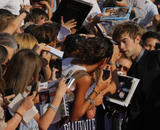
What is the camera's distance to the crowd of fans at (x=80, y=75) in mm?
2102

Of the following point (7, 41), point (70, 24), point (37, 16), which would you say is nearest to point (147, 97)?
point (7, 41)

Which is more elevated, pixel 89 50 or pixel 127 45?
pixel 89 50

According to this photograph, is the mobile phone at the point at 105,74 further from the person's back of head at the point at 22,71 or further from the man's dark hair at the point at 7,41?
the man's dark hair at the point at 7,41

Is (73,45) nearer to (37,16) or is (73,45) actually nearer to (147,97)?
(147,97)

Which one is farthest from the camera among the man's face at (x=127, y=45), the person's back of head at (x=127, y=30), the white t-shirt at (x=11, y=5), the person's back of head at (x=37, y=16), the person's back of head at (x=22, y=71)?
the white t-shirt at (x=11, y=5)

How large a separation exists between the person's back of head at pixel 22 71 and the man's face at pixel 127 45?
1232mm

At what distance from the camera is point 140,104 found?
2.10 m

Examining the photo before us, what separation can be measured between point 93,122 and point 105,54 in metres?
0.71

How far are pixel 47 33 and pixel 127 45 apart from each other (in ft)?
3.44

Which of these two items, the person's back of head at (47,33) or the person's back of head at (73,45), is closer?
the person's back of head at (73,45)

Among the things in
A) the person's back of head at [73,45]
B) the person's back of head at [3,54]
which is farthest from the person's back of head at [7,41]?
the person's back of head at [73,45]

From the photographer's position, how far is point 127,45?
344cm

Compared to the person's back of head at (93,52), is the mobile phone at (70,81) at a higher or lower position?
lower

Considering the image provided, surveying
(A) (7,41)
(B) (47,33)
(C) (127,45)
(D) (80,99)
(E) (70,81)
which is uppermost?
(A) (7,41)
